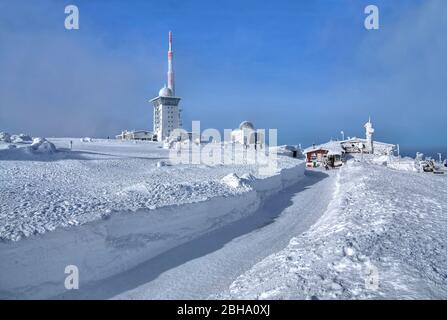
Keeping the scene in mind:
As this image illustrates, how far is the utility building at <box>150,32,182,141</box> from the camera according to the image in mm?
82312

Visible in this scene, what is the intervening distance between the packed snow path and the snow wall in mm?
455

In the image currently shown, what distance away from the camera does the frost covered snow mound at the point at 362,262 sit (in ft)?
23.9

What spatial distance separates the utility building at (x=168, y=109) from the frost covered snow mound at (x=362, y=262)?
2828 inches

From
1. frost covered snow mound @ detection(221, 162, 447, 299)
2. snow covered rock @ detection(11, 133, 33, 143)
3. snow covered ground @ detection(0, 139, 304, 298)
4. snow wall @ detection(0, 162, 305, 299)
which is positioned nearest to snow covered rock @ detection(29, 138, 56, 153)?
Result: snow covered ground @ detection(0, 139, 304, 298)

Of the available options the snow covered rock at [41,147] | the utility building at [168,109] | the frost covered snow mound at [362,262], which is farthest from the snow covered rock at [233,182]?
the utility building at [168,109]

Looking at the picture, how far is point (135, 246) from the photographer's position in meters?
12.3

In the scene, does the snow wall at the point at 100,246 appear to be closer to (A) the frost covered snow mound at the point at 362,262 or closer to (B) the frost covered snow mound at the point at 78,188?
(B) the frost covered snow mound at the point at 78,188

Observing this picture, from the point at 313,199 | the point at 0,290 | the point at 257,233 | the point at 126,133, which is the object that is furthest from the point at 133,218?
the point at 126,133

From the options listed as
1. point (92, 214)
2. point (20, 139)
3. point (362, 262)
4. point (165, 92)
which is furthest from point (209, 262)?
point (165, 92)

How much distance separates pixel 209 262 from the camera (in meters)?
12.1

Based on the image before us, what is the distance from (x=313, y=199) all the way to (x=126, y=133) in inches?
2515

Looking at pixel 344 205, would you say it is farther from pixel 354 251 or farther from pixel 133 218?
pixel 133 218
